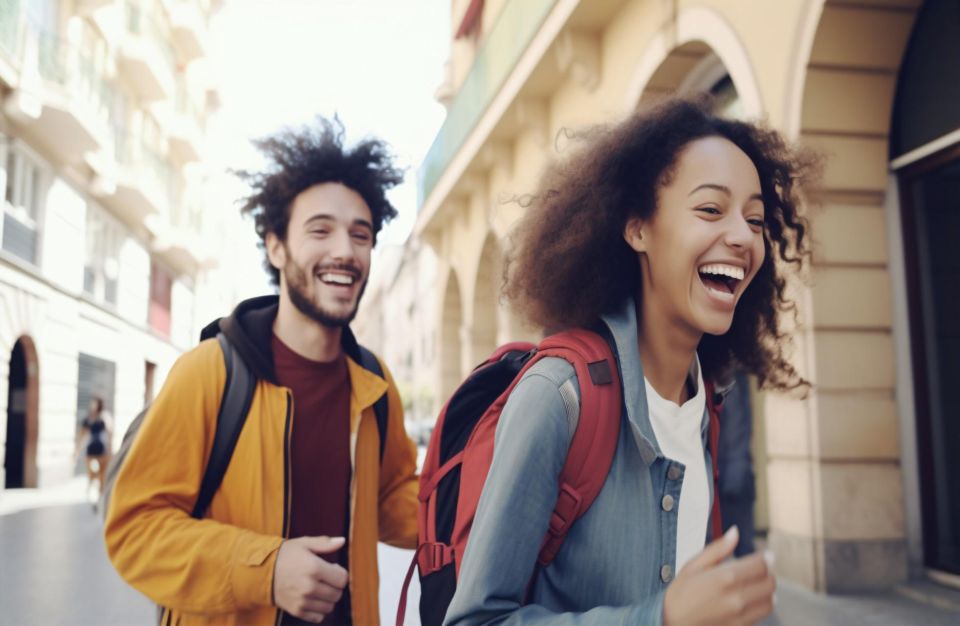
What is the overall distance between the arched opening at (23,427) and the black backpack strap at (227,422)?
1531 centimetres

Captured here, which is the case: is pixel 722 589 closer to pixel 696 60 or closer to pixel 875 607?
pixel 875 607

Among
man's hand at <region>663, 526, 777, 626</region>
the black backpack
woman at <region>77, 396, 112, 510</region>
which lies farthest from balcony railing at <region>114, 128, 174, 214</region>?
man's hand at <region>663, 526, 777, 626</region>

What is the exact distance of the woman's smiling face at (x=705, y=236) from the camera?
1464 millimetres

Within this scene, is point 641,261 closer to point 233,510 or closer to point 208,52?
point 233,510

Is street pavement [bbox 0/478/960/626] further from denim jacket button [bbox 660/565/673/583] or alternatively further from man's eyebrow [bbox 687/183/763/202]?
man's eyebrow [bbox 687/183/763/202]

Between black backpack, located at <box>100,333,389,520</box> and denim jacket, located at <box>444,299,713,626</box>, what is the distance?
1035mm

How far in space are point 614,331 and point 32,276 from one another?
16.1 m

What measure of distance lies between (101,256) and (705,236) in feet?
67.4

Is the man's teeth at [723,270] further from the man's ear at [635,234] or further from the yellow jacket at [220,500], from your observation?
the yellow jacket at [220,500]

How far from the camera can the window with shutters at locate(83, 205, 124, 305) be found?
1875cm

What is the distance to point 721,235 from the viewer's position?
1.45 metres

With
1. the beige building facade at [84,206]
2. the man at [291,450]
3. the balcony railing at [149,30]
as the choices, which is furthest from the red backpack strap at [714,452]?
the balcony railing at [149,30]

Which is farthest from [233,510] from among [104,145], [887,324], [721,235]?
[104,145]

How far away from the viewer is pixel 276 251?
101 inches
